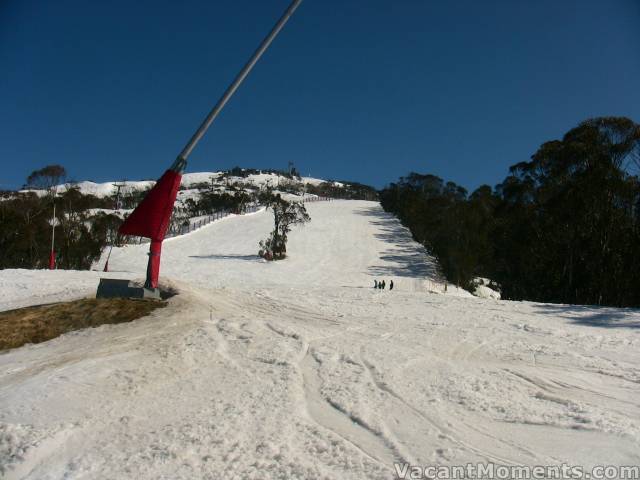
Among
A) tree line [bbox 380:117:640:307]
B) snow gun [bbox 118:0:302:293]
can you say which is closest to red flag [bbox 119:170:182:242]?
snow gun [bbox 118:0:302:293]

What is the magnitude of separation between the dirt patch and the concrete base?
1.01ft

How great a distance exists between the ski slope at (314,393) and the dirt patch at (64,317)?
1.31 ft

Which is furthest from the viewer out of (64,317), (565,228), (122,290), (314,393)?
(565,228)

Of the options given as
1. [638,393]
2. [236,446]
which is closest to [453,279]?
[638,393]

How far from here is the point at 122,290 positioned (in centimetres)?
1007

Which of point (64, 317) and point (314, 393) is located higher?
point (64, 317)

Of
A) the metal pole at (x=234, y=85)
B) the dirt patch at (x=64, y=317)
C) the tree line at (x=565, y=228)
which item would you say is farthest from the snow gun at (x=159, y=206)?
the tree line at (x=565, y=228)

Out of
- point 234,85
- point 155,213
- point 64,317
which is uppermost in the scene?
point 234,85

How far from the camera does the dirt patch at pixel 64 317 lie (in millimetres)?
7816

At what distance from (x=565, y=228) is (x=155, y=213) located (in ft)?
80.0

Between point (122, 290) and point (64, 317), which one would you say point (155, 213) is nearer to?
point (122, 290)

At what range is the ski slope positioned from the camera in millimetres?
3984

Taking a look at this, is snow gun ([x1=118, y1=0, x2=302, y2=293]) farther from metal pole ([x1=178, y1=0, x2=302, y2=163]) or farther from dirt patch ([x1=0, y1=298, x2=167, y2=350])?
dirt patch ([x1=0, y1=298, x2=167, y2=350])

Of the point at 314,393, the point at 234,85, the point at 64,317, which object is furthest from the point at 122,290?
the point at 314,393
